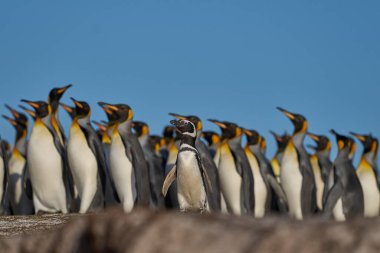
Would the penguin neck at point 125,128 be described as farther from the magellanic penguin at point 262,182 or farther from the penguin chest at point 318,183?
the penguin chest at point 318,183

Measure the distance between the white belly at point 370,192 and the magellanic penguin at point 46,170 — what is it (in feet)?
27.8

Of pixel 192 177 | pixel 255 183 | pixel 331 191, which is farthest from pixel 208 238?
pixel 255 183

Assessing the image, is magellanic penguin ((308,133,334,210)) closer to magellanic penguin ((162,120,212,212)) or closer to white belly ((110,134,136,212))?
white belly ((110,134,136,212))

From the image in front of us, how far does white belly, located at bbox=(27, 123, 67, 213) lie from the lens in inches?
727

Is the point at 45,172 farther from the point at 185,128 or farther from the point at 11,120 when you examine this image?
the point at 185,128

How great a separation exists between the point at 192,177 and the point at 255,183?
11.4 meters

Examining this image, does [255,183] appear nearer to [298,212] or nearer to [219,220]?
[298,212]

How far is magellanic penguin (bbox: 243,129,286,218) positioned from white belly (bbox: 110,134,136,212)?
4760 millimetres

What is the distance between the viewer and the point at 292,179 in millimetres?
23188

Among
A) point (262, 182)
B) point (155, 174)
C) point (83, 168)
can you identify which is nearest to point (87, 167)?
point (83, 168)

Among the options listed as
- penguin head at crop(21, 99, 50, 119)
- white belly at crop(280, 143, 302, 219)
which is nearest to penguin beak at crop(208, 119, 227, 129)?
white belly at crop(280, 143, 302, 219)

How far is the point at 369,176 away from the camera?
2386cm

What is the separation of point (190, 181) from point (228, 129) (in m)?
11.9

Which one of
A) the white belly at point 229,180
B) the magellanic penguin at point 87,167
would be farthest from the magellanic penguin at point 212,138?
the magellanic penguin at point 87,167
